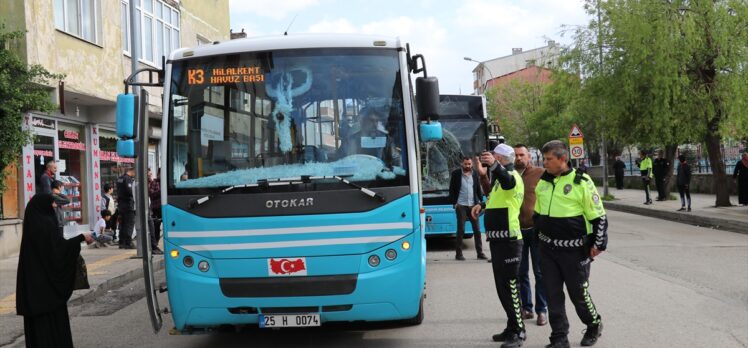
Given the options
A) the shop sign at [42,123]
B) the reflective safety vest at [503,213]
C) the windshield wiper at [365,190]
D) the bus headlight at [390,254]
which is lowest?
the bus headlight at [390,254]

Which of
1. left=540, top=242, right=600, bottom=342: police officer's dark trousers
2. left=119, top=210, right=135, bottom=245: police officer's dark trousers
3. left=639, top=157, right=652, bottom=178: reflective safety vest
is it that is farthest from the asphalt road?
left=639, top=157, right=652, bottom=178: reflective safety vest

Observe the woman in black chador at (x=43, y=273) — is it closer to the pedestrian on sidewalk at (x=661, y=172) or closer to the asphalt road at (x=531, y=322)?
the asphalt road at (x=531, y=322)

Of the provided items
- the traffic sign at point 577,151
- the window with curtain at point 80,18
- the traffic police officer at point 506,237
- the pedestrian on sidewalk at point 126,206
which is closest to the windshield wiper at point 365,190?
the traffic police officer at point 506,237

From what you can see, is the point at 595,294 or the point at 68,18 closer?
the point at 595,294

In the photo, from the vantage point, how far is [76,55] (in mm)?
16359

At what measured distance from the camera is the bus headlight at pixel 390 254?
6.17 meters

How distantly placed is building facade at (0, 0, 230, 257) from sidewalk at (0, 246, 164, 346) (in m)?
1.25

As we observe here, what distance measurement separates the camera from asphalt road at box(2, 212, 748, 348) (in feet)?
23.0

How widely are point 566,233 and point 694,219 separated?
16.3 m

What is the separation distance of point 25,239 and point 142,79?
45.0 feet

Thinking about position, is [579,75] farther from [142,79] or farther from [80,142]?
[80,142]

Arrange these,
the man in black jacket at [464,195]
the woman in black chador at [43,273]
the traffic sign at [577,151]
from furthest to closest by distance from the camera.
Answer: the traffic sign at [577,151]
the man in black jacket at [464,195]
the woman in black chador at [43,273]

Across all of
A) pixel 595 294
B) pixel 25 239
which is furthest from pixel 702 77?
pixel 25 239

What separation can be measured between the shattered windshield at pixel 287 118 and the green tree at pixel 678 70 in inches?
714
